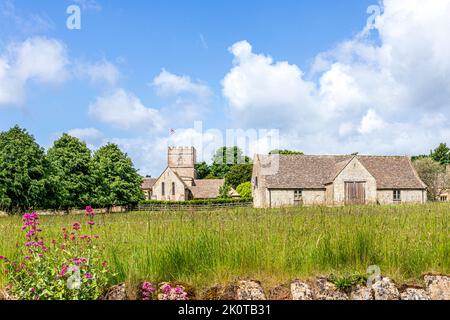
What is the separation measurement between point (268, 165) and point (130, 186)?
16.0 metres

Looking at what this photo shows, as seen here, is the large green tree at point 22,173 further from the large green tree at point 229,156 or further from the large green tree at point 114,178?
the large green tree at point 229,156

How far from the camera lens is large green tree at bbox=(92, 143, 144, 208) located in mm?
39656

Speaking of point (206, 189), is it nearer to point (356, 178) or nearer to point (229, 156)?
point (229, 156)

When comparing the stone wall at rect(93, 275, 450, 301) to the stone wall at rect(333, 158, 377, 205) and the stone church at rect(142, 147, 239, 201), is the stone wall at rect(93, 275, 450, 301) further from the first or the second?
the stone church at rect(142, 147, 239, 201)

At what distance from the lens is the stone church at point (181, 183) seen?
66562mm

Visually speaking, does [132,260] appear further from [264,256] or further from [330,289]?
[330,289]

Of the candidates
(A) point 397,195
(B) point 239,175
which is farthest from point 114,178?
(B) point 239,175

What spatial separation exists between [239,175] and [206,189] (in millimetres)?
8024

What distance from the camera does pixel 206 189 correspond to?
73875 millimetres

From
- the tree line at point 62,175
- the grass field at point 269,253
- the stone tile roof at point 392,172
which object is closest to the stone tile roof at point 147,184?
the tree line at point 62,175

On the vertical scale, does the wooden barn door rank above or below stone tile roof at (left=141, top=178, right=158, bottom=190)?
below

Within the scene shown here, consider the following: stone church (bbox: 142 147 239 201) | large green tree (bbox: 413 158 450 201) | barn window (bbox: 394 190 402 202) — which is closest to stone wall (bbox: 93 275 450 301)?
barn window (bbox: 394 190 402 202)
